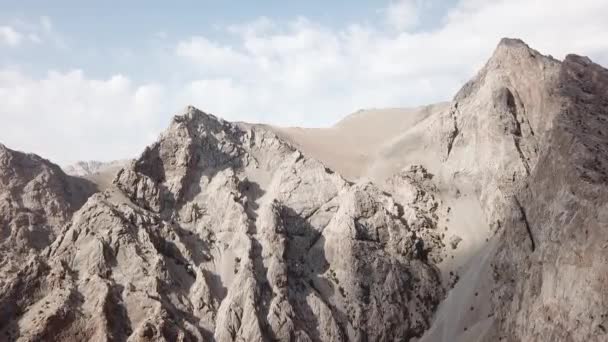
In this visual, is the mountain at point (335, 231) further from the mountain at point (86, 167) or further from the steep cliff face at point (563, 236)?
the mountain at point (86, 167)

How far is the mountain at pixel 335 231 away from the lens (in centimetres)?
4794

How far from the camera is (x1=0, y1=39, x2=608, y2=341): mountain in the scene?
4794 cm

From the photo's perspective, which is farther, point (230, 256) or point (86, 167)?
point (86, 167)

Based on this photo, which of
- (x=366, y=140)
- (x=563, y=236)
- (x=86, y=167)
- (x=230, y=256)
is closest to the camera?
A: (x=563, y=236)

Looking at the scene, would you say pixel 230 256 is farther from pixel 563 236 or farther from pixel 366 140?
pixel 366 140

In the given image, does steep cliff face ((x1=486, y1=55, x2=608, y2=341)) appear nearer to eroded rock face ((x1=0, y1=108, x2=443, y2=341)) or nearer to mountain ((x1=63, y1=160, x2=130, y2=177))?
eroded rock face ((x1=0, y1=108, x2=443, y2=341))

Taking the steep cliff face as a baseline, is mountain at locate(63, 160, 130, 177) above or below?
above

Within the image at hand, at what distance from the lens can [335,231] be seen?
207 feet

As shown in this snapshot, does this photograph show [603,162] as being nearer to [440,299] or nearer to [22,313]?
[440,299]

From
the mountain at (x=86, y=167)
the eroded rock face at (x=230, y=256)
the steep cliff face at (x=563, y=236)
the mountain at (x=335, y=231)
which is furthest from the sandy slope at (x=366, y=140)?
the mountain at (x=86, y=167)

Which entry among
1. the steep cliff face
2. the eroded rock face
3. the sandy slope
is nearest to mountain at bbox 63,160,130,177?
the sandy slope

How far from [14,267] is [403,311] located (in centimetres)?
3897

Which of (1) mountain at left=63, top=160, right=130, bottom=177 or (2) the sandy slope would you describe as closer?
(2) the sandy slope

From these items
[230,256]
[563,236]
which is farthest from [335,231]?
[563,236]
